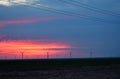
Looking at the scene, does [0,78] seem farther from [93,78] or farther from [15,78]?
[93,78]

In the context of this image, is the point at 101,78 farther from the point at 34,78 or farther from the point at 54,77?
the point at 34,78

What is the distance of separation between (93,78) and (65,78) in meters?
4.20

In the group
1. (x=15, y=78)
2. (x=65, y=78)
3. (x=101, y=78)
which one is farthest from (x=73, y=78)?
(x=15, y=78)

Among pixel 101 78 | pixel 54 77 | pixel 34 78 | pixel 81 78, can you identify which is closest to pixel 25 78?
pixel 34 78

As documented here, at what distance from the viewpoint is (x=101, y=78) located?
1828 inches

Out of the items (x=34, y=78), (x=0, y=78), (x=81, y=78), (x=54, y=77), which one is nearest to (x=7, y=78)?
(x=0, y=78)

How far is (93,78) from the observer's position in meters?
46.5

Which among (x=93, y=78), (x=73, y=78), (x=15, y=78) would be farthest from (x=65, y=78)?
(x=15, y=78)

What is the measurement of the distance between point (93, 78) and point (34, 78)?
8607 mm

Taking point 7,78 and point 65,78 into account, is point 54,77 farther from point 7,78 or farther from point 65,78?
point 7,78

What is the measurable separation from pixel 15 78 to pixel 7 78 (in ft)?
3.74

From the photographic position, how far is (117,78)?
47.4m

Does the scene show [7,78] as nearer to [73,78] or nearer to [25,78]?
[25,78]

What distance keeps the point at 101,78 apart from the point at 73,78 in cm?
423
